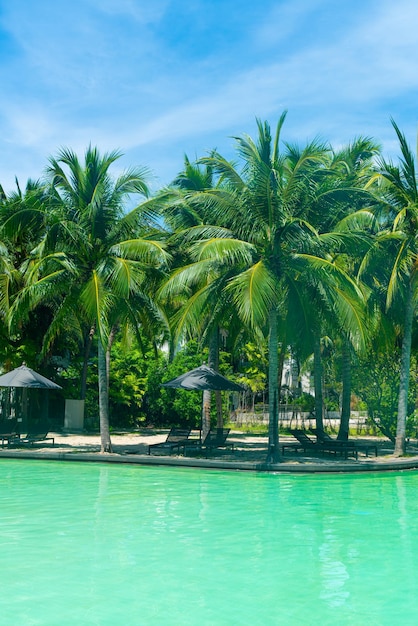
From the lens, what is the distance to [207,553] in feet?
33.5

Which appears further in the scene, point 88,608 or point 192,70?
point 192,70

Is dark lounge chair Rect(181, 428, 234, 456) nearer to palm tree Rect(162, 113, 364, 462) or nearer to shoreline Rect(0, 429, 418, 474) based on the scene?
shoreline Rect(0, 429, 418, 474)

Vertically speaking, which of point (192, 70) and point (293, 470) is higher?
point (192, 70)

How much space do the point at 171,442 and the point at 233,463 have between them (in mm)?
2727

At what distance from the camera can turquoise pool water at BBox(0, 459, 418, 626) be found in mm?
7848

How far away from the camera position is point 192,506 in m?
13.8

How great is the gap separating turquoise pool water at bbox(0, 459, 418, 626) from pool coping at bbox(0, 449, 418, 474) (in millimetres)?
1240

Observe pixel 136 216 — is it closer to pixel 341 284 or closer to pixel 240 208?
pixel 240 208

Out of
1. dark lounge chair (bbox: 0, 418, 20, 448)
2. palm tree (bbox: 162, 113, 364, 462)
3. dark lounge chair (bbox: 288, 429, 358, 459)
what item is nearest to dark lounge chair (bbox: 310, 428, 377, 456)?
dark lounge chair (bbox: 288, 429, 358, 459)

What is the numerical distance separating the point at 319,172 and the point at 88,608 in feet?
46.7

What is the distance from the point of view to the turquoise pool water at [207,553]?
25.7 ft

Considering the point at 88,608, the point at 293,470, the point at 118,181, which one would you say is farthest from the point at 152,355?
the point at 88,608

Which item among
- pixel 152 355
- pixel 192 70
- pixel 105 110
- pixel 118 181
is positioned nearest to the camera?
pixel 192 70

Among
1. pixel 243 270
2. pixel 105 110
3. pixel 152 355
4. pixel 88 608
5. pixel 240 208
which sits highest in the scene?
pixel 105 110
